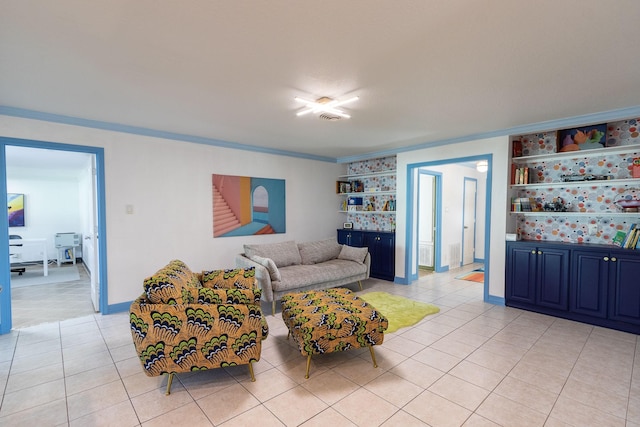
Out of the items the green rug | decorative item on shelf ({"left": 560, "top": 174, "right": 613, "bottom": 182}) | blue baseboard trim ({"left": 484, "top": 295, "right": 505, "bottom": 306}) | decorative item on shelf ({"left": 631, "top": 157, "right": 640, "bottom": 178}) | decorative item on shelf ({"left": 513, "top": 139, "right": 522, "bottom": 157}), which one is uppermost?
decorative item on shelf ({"left": 513, "top": 139, "right": 522, "bottom": 157})

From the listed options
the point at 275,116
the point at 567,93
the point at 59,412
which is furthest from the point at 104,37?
the point at 567,93

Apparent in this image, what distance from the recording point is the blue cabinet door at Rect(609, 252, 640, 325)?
3336 millimetres

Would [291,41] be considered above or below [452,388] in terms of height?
above

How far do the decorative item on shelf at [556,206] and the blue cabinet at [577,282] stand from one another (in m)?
0.46

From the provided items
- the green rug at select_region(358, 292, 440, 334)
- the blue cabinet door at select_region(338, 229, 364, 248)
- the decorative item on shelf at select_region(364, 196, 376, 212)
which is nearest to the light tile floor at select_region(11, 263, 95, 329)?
the green rug at select_region(358, 292, 440, 334)

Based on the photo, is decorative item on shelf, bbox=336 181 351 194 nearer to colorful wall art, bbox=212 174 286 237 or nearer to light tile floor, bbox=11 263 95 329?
colorful wall art, bbox=212 174 286 237

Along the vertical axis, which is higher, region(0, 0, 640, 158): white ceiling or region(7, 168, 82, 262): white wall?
region(0, 0, 640, 158): white ceiling

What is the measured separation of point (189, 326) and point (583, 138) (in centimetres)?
485

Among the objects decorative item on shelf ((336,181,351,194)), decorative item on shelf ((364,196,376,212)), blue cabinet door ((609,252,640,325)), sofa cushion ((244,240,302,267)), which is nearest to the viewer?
blue cabinet door ((609,252,640,325))

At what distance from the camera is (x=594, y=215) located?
3807 mm

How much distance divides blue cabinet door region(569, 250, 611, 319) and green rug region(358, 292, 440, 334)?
1.61m

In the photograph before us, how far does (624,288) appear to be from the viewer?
3404mm

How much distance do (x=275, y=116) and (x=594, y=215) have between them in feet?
13.4

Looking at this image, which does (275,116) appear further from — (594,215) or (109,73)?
(594,215)
